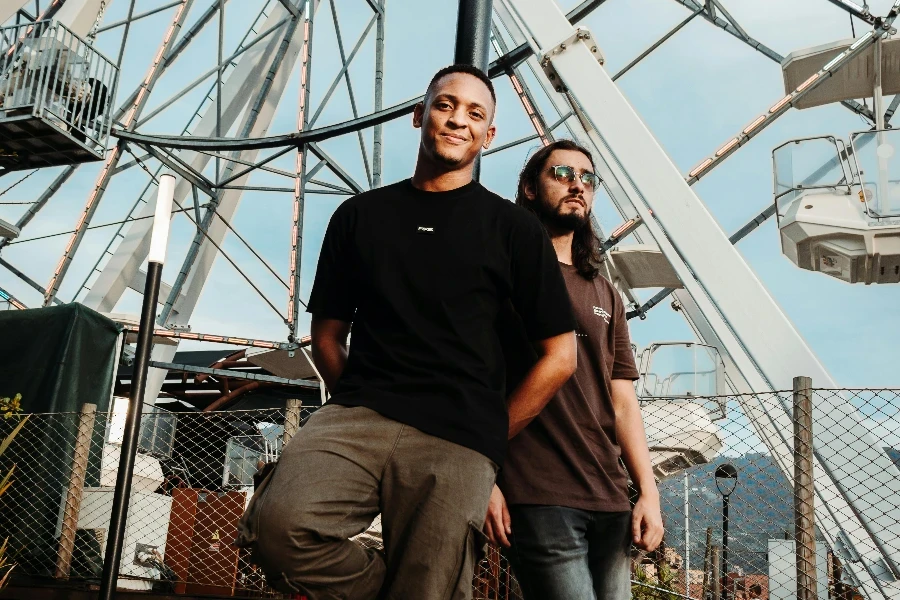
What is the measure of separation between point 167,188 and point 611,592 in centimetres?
298

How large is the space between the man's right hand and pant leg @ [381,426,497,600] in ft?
1.13

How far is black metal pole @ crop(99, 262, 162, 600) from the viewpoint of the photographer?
4078 millimetres

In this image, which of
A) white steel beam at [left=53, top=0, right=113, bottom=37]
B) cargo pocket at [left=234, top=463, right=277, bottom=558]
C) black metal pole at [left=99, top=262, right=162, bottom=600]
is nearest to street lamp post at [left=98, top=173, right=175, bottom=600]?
black metal pole at [left=99, top=262, right=162, bottom=600]

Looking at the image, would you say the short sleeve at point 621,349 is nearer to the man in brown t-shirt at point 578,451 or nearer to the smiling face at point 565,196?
the man in brown t-shirt at point 578,451

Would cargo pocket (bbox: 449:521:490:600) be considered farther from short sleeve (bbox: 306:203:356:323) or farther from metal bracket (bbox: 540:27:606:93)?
metal bracket (bbox: 540:27:606:93)

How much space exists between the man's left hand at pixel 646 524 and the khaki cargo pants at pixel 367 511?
2.23 feet

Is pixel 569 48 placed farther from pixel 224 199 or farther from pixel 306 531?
pixel 224 199

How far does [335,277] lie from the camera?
2111 millimetres

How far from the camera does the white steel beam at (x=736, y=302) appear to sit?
6.25 metres

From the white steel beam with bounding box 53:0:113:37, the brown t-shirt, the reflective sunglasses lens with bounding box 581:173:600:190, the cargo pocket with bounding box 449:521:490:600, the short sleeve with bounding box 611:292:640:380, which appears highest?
the white steel beam with bounding box 53:0:113:37

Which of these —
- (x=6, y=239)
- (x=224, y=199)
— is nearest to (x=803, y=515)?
(x=224, y=199)

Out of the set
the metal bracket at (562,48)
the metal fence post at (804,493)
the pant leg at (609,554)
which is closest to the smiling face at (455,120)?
the pant leg at (609,554)

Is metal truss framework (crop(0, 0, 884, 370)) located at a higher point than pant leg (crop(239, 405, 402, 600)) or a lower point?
higher

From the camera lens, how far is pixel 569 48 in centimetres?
896
